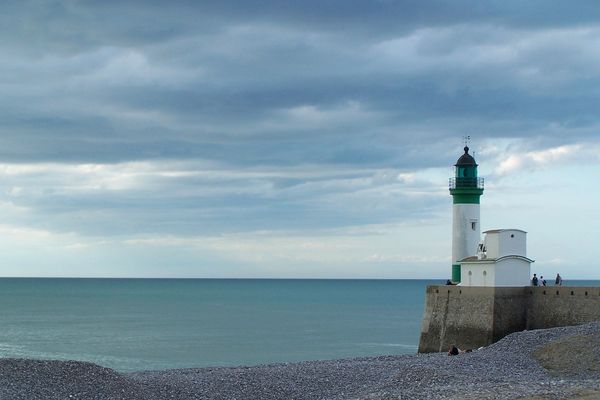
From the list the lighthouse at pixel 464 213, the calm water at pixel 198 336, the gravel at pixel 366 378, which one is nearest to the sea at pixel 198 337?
Answer: the calm water at pixel 198 336

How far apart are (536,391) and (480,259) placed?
19321 millimetres

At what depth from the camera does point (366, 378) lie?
3059 centimetres

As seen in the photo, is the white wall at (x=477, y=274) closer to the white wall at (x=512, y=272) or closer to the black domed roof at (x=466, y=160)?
the white wall at (x=512, y=272)

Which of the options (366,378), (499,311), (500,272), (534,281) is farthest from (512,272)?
(366,378)

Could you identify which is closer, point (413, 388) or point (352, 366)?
point (413, 388)

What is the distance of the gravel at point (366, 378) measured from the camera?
955 inches

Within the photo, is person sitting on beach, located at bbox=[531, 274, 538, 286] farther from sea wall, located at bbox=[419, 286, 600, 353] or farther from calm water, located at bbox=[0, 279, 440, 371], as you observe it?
calm water, located at bbox=[0, 279, 440, 371]

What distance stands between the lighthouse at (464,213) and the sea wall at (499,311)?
3402 mm

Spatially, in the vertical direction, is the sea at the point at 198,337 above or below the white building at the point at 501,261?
below

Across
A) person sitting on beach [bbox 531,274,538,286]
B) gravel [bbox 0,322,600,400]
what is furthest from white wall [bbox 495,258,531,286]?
gravel [bbox 0,322,600,400]

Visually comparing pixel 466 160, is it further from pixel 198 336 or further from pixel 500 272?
pixel 198 336

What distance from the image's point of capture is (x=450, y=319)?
41938 mm

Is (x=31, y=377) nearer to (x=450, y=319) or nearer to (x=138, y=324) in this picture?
(x=450, y=319)

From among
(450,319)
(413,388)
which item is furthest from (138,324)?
(413,388)
